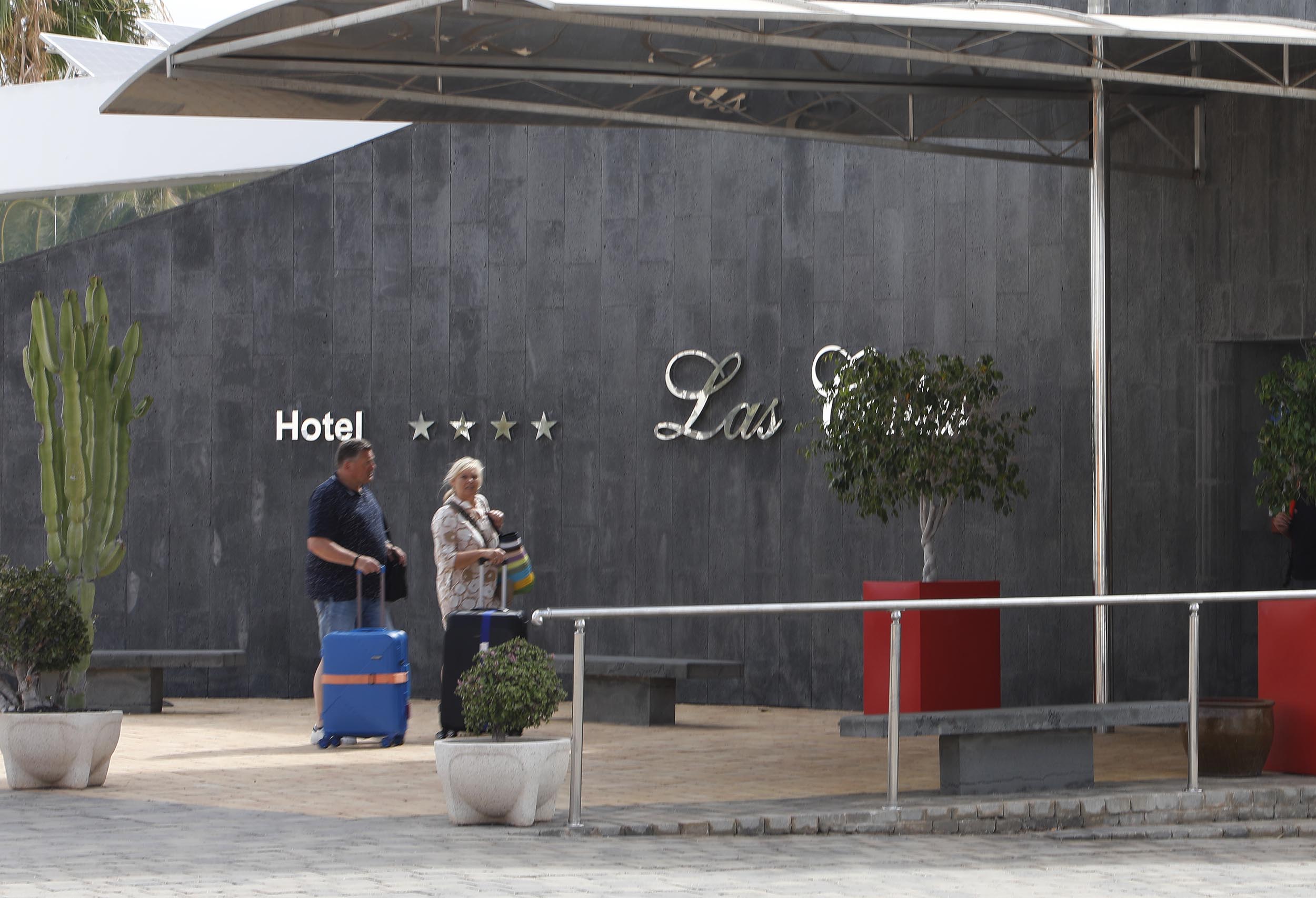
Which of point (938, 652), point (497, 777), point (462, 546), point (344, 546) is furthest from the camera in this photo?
point (938, 652)

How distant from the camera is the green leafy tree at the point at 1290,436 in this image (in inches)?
413

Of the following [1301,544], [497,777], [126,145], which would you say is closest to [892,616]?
[497,777]

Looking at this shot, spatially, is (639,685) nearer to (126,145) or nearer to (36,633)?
(36,633)

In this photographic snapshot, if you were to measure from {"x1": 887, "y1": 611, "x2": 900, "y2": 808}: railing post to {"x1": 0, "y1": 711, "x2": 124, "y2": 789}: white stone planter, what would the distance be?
355cm

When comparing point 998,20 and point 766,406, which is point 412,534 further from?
point 998,20

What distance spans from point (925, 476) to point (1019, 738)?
3.36m

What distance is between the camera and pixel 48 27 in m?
26.9

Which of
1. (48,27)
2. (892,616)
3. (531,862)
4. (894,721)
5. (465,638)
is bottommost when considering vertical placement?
(531,862)

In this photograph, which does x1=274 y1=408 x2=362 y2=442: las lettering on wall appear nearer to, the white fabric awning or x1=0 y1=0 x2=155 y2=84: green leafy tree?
the white fabric awning

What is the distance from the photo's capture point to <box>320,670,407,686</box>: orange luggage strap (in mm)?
10688

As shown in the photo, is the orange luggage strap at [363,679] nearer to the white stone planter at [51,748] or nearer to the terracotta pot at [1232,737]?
the white stone planter at [51,748]

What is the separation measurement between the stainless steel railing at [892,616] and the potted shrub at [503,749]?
0.43ft

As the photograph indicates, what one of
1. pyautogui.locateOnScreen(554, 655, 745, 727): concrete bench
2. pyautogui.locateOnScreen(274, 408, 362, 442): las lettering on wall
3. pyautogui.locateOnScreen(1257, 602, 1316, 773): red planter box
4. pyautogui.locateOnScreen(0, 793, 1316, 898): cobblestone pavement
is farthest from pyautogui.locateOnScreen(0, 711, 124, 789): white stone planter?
pyautogui.locateOnScreen(274, 408, 362, 442): las lettering on wall

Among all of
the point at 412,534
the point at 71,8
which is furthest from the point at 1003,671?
the point at 71,8
